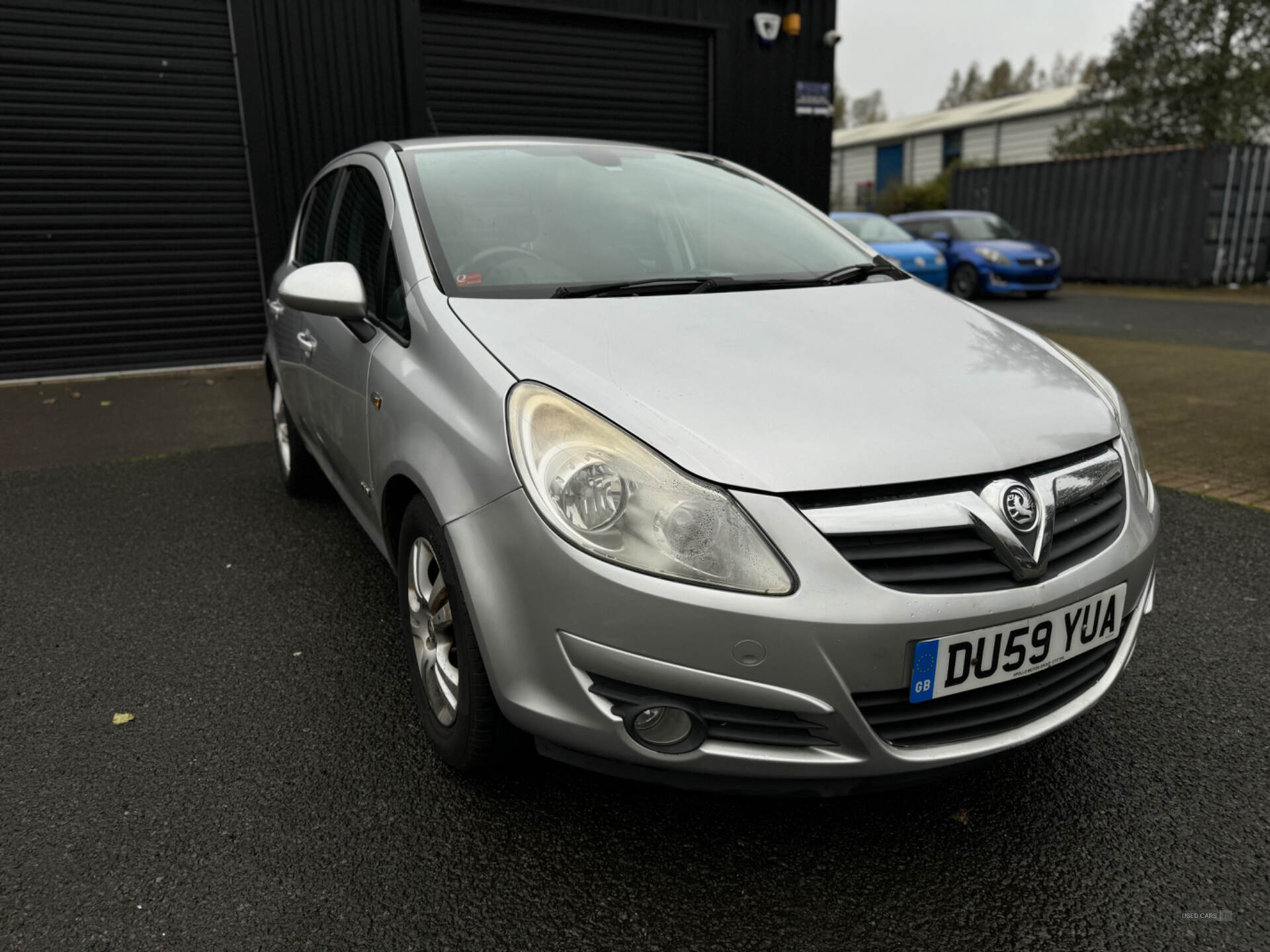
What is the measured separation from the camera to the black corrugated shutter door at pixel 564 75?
8.59m

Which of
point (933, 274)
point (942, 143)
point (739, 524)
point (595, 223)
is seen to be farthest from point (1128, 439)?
point (942, 143)

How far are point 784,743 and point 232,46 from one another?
815cm

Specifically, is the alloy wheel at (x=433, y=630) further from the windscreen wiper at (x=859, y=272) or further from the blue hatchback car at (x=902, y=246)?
the blue hatchback car at (x=902, y=246)

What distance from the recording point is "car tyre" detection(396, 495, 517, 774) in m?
1.95

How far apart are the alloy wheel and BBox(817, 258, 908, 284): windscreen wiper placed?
1.37 meters

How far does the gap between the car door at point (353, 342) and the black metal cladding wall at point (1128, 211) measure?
1672 centimetres

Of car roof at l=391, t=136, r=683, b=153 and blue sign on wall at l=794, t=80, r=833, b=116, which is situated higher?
blue sign on wall at l=794, t=80, r=833, b=116

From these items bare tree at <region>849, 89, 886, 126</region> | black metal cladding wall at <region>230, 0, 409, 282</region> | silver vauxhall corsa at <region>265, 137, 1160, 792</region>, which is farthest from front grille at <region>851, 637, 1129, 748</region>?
bare tree at <region>849, 89, 886, 126</region>

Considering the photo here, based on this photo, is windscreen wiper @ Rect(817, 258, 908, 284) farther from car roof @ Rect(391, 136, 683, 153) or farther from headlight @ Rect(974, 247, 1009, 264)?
headlight @ Rect(974, 247, 1009, 264)

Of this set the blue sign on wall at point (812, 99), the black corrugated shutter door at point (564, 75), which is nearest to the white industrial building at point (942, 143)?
the blue sign on wall at point (812, 99)

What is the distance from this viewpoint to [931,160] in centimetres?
4047

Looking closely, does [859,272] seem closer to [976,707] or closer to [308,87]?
[976,707]

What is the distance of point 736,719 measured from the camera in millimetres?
1687

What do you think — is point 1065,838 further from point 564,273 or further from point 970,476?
point 564,273
